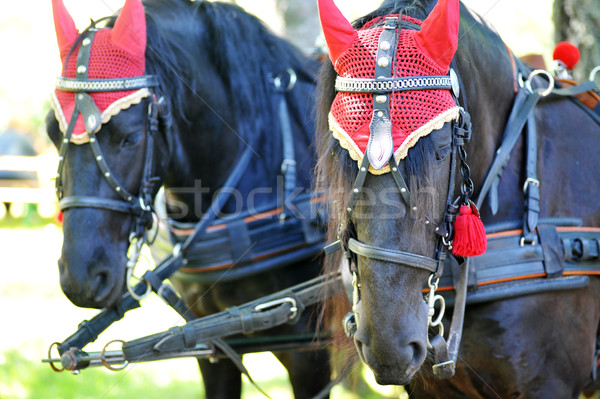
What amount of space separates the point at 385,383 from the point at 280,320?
31.6 inches

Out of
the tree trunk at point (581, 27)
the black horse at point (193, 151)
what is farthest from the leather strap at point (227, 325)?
the tree trunk at point (581, 27)

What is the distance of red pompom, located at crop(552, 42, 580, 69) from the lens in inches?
111

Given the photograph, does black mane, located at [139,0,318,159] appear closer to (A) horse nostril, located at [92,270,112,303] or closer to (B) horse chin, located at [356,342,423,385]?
(A) horse nostril, located at [92,270,112,303]

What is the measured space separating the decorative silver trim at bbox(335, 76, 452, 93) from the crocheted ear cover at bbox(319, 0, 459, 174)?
0.01 m

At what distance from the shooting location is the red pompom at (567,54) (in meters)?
2.81

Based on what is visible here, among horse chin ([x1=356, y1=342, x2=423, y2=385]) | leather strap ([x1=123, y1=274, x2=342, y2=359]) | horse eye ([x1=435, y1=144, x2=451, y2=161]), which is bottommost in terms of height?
leather strap ([x1=123, y1=274, x2=342, y2=359])

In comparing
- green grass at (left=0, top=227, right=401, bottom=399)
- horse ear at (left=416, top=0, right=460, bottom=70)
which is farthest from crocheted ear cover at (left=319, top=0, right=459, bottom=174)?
green grass at (left=0, top=227, right=401, bottom=399)

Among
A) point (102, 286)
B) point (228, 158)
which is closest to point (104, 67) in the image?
point (228, 158)

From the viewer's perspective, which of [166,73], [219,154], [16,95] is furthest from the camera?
[16,95]

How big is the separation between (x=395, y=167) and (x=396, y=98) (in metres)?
0.20

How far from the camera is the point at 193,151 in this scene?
9.13ft

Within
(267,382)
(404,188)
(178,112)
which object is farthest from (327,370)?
(267,382)

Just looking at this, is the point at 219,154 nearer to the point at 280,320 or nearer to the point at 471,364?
the point at 280,320

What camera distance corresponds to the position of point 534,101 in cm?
221
